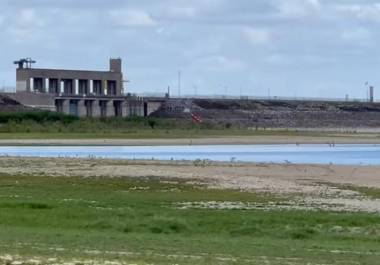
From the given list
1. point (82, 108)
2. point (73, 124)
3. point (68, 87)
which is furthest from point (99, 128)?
point (68, 87)

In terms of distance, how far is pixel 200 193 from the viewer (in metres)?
36.4

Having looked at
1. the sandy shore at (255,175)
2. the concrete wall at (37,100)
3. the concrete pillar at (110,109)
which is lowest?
the sandy shore at (255,175)

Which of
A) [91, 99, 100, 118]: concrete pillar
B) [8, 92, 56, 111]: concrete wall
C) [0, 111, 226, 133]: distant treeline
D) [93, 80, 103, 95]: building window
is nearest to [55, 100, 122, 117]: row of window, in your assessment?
[91, 99, 100, 118]: concrete pillar

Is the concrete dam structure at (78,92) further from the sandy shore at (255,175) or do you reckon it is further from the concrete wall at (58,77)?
the sandy shore at (255,175)

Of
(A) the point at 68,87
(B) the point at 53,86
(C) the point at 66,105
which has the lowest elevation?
(C) the point at 66,105

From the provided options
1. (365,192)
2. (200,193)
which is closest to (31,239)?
(200,193)

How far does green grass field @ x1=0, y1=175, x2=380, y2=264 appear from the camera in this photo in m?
18.3

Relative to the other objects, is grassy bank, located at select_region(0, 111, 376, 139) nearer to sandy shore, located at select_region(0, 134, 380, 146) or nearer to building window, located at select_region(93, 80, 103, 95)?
sandy shore, located at select_region(0, 134, 380, 146)

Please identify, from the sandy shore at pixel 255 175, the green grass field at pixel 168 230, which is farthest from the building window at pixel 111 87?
the green grass field at pixel 168 230

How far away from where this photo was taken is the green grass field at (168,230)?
18.3 m

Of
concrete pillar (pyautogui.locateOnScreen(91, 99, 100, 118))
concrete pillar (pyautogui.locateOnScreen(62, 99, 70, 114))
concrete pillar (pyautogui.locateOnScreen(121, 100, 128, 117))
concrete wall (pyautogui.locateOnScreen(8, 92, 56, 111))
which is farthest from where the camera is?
concrete pillar (pyautogui.locateOnScreen(121, 100, 128, 117))

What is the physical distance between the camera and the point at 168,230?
24.5 m

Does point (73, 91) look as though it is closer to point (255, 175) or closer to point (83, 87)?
point (83, 87)

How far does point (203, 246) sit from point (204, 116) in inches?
5580
